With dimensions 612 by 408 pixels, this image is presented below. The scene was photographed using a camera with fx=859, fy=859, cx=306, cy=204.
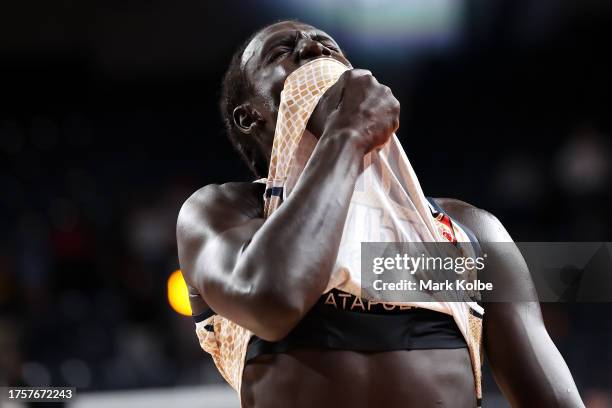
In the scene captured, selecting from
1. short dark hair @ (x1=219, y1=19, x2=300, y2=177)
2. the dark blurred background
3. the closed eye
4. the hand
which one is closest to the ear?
short dark hair @ (x1=219, y1=19, x2=300, y2=177)

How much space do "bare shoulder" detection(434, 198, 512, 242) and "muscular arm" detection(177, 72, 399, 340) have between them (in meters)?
0.41

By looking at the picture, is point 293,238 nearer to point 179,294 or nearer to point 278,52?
point 278,52

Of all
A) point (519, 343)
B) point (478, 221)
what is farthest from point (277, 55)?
point (519, 343)

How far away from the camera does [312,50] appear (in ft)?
6.51

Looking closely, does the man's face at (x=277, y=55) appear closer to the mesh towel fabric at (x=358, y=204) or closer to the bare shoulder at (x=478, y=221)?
the mesh towel fabric at (x=358, y=204)

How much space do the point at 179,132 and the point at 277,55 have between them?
620cm

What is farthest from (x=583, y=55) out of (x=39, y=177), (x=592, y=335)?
(x=39, y=177)

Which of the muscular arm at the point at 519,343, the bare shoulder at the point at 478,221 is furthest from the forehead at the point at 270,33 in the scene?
the muscular arm at the point at 519,343

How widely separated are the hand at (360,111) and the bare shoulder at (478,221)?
401 mm

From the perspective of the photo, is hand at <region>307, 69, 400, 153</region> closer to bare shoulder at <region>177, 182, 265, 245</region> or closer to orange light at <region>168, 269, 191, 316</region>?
bare shoulder at <region>177, 182, 265, 245</region>

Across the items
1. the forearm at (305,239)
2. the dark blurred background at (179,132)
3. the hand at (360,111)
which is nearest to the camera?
the forearm at (305,239)

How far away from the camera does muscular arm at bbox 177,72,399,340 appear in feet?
4.91

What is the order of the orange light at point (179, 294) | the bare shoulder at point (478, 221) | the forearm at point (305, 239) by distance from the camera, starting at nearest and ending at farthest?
the forearm at point (305, 239)
the bare shoulder at point (478, 221)
the orange light at point (179, 294)

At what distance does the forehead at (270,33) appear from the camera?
6.84 ft
